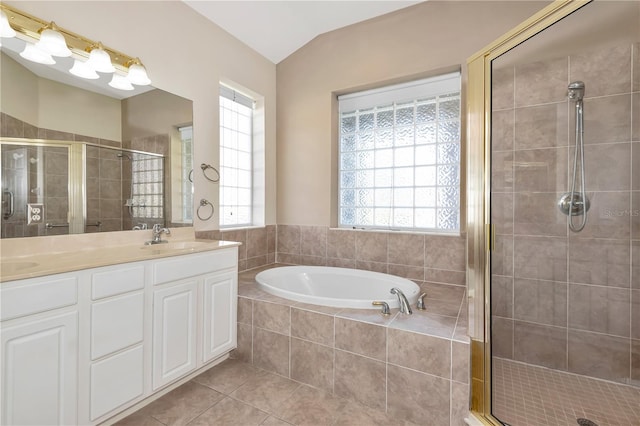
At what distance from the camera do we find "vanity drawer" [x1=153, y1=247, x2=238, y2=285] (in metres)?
1.61

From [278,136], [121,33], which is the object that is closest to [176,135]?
[121,33]

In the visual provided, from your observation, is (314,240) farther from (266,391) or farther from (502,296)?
(502,296)

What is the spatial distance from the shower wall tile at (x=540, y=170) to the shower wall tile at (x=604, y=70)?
1.30 feet

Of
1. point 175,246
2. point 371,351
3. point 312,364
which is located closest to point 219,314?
point 175,246

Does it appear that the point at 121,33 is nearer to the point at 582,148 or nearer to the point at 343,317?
the point at 343,317

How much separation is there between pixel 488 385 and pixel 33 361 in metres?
2.07

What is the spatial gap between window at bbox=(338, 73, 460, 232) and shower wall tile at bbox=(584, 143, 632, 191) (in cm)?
85

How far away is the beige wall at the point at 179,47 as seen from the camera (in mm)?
1771

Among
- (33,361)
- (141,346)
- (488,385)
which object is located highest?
(33,361)

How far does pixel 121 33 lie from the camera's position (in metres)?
1.93

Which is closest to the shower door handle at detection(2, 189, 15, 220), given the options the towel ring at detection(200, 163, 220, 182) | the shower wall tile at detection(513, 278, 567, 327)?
the towel ring at detection(200, 163, 220, 182)

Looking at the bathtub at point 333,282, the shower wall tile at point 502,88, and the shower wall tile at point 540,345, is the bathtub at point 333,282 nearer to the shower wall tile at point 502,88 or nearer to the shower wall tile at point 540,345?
the shower wall tile at point 540,345

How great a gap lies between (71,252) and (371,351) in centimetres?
180

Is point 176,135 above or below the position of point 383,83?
below
